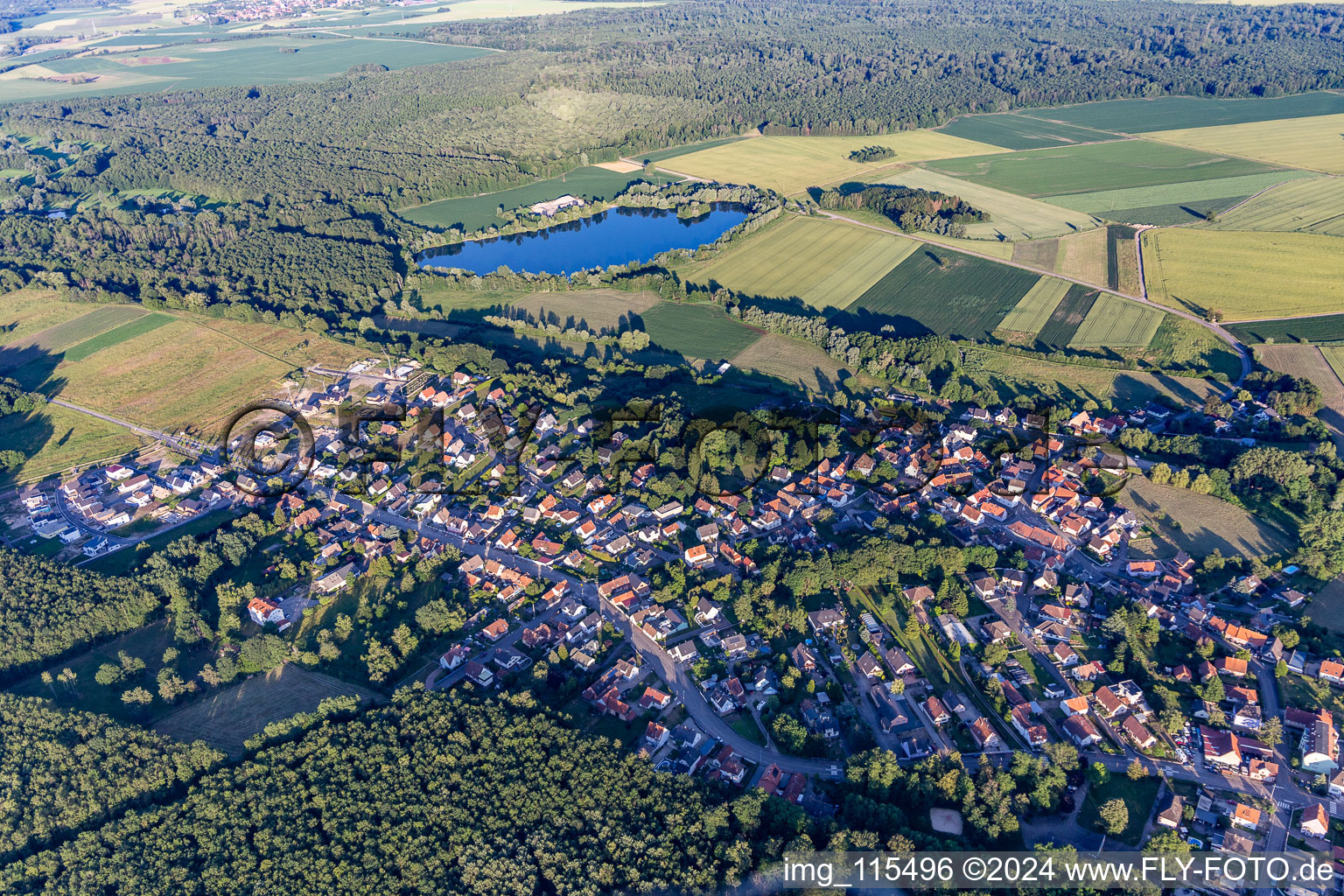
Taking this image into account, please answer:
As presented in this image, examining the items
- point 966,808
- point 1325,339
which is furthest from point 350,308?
point 1325,339

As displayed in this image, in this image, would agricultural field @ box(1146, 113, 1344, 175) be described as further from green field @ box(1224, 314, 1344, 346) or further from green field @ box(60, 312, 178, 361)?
green field @ box(60, 312, 178, 361)

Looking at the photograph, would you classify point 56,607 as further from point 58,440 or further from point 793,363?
point 793,363

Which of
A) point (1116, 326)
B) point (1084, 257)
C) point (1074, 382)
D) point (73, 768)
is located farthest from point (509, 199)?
point (73, 768)

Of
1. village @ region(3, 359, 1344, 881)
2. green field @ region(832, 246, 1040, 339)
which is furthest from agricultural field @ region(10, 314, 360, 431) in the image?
green field @ region(832, 246, 1040, 339)

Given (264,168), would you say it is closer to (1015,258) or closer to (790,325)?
(790,325)

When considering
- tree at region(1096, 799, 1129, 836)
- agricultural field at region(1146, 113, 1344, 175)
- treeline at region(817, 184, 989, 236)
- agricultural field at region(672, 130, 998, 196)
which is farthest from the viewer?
agricultural field at region(672, 130, 998, 196)
